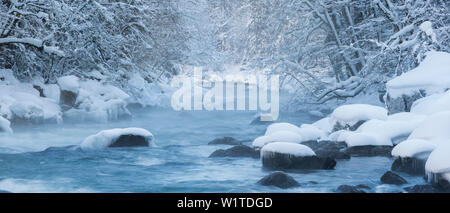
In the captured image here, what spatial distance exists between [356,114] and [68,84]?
8494 millimetres

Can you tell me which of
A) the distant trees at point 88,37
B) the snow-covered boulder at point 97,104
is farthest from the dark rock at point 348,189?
the snow-covered boulder at point 97,104

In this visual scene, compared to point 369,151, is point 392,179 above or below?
below

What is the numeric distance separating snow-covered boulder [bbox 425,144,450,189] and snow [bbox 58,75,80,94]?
37.1 ft

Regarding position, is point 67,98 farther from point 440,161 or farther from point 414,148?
point 440,161

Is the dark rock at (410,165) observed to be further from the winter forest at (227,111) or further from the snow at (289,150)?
the snow at (289,150)

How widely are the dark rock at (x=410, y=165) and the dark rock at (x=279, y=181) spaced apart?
1580 millimetres

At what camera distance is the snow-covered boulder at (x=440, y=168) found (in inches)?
244

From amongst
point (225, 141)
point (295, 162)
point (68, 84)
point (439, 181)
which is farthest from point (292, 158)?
point (68, 84)

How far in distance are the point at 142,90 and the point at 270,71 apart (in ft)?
20.1

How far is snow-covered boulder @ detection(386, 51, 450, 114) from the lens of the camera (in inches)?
396

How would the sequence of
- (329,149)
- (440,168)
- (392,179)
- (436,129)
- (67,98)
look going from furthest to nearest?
(67,98), (329,149), (436,129), (392,179), (440,168)

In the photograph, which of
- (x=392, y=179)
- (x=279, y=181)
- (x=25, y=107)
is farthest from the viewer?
(x=25, y=107)
